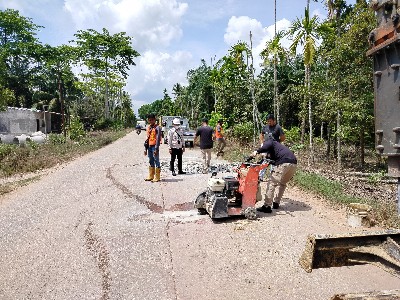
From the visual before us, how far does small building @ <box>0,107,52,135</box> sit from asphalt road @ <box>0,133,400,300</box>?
895 inches

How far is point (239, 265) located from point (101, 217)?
3.38 metres

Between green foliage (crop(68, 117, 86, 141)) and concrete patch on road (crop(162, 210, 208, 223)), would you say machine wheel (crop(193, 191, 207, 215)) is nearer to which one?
concrete patch on road (crop(162, 210, 208, 223))

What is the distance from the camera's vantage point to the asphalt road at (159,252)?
4328 mm

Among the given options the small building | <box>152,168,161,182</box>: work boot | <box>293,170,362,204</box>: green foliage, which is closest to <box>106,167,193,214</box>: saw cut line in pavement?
<box>152,168,161,182</box>: work boot

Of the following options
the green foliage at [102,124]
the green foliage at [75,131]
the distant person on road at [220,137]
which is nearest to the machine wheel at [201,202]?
the distant person on road at [220,137]

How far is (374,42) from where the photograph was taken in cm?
543

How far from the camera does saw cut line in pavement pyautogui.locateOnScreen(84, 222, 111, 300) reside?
436cm

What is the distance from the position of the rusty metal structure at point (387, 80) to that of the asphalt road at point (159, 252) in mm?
1691

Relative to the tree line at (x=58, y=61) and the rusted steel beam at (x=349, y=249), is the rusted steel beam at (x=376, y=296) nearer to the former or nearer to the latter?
the rusted steel beam at (x=349, y=249)

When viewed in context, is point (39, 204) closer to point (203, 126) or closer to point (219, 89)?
point (203, 126)

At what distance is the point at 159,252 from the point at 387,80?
13.5 feet

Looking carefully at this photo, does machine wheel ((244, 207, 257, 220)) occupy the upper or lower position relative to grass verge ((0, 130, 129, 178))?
lower

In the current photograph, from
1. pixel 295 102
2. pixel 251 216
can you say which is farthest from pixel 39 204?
pixel 295 102

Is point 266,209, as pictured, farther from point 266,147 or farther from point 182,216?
point 182,216
